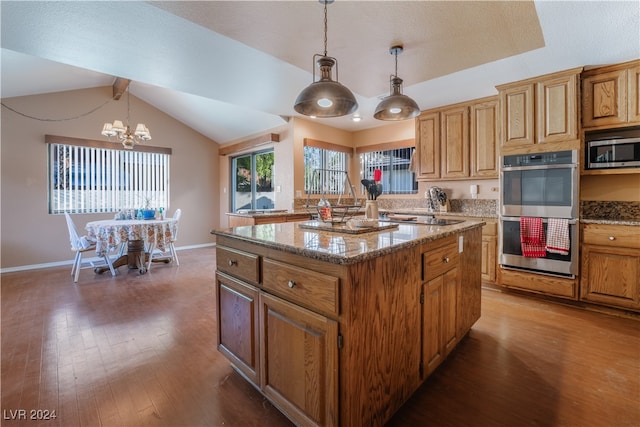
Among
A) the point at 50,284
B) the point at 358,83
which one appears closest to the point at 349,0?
the point at 358,83

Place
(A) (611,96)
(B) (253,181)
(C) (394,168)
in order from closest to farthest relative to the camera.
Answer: (A) (611,96) < (C) (394,168) < (B) (253,181)

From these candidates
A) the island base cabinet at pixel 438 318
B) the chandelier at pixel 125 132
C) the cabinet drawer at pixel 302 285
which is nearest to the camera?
the cabinet drawer at pixel 302 285

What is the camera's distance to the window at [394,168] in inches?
194

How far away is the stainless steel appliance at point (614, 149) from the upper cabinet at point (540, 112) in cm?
23

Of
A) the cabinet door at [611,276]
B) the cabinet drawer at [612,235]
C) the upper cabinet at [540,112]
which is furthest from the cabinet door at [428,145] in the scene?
the cabinet door at [611,276]

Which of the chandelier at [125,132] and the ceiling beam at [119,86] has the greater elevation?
the ceiling beam at [119,86]

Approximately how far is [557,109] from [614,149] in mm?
626

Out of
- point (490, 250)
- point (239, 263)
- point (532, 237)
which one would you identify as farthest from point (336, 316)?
point (490, 250)

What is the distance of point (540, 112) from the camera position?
9.96 ft

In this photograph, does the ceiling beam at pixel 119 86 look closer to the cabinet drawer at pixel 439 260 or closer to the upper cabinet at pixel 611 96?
the cabinet drawer at pixel 439 260

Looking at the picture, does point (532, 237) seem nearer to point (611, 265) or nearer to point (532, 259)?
point (532, 259)

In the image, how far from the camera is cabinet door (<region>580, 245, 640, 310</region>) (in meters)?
2.61

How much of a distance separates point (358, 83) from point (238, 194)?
4.18m

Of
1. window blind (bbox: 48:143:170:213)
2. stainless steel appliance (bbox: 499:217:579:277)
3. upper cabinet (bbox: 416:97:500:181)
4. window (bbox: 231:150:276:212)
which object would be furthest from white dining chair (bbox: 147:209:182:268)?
stainless steel appliance (bbox: 499:217:579:277)
